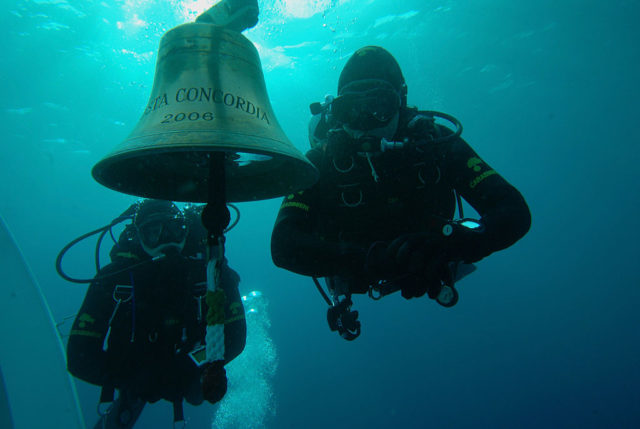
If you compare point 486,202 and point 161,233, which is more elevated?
point 161,233

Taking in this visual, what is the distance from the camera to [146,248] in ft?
13.1

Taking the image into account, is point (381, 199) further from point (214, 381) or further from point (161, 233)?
point (161, 233)

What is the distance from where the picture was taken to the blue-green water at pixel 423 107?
58.7 ft

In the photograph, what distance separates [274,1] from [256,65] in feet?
53.4

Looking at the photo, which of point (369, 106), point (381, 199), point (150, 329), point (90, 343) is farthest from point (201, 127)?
point (90, 343)

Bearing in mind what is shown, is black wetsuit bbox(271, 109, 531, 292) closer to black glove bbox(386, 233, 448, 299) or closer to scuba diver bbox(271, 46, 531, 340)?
scuba diver bbox(271, 46, 531, 340)

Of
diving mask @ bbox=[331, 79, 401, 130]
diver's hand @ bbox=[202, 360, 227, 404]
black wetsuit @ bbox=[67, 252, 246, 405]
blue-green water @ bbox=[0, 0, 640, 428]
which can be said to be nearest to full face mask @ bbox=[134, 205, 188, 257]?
black wetsuit @ bbox=[67, 252, 246, 405]

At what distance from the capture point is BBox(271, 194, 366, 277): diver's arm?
6.76 ft

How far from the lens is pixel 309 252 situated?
2.09 meters

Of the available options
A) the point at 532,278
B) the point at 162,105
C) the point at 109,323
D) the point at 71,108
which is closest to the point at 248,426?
the point at 109,323

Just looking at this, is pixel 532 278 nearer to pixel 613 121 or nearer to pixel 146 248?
pixel 613 121

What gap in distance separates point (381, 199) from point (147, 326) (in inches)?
120

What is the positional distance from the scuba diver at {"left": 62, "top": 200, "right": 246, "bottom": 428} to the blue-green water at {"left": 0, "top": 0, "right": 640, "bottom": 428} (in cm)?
1521

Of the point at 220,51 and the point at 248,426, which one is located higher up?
the point at 220,51
